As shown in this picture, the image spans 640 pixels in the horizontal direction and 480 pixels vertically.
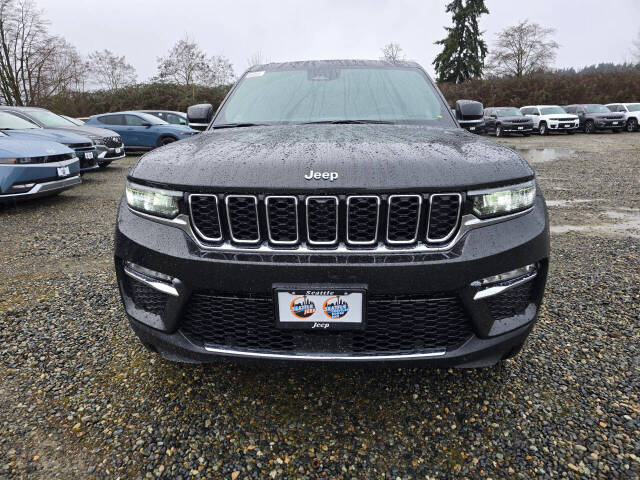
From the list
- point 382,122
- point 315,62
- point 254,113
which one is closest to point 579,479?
point 382,122

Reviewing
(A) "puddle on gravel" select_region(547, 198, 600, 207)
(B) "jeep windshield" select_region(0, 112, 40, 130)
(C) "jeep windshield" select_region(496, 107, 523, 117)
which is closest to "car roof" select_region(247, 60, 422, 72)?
(A) "puddle on gravel" select_region(547, 198, 600, 207)

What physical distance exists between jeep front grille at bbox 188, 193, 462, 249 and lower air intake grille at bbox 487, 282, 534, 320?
13.3 inches

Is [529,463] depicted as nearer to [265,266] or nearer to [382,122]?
[265,266]

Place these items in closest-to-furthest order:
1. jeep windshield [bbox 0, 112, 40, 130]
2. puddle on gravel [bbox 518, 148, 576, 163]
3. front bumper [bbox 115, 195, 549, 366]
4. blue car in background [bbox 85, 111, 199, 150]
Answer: front bumper [bbox 115, 195, 549, 366] → jeep windshield [bbox 0, 112, 40, 130] → puddle on gravel [bbox 518, 148, 576, 163] → blue car in background [bbox 85, 111, 199, 150]

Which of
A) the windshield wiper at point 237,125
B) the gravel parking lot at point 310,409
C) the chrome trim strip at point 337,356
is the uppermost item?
the windshield wiper at point 237,125

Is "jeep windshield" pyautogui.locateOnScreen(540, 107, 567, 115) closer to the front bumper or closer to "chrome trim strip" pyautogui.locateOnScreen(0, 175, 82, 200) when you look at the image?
"chrome trim strip" pyautogui.locateOnScreen(0, 175, 82, 200)

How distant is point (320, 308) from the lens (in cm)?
164

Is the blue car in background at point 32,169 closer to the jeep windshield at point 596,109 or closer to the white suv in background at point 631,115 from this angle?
the jeep windshield at point 596,109

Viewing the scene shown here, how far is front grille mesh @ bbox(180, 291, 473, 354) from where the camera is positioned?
5.48ft

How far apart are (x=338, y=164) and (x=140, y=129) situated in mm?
13200

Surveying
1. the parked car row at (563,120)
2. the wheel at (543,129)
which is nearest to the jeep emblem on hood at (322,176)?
the parked car row at (563,120)

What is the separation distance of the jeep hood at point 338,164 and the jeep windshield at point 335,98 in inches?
26.6

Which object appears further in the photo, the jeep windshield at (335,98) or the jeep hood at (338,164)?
the jeep windshield at (335,98)

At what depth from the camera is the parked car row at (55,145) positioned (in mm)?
5863
